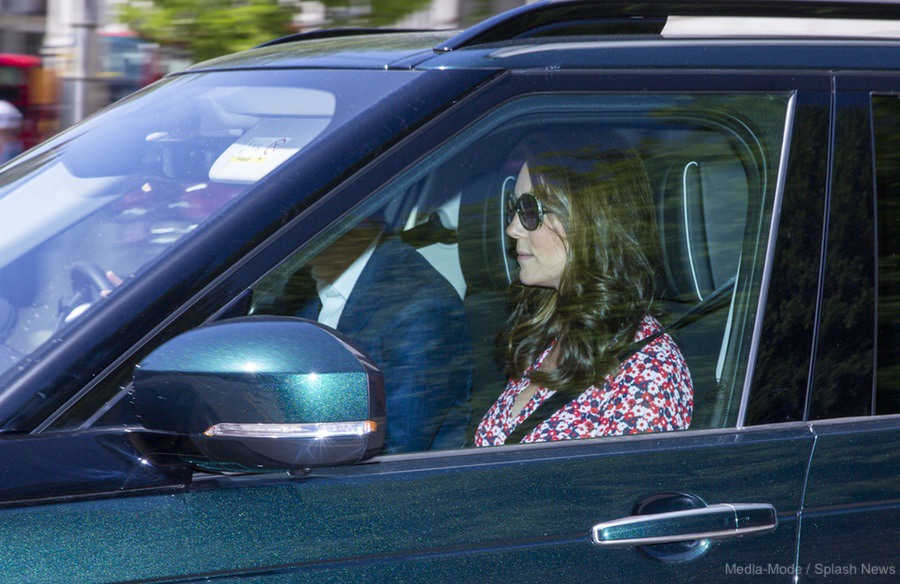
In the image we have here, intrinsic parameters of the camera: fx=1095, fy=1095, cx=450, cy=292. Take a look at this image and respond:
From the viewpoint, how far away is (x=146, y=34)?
5184 mm

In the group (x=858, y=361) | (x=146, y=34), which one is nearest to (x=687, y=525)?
(x=858, y=361)

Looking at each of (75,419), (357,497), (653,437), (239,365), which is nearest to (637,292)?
(653,437)

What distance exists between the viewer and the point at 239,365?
4.35 feet

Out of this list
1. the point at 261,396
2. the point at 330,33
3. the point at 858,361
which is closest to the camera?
the point at 261,396

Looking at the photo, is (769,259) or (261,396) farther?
(769,259)

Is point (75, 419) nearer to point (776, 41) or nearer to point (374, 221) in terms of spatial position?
point (374, 221)

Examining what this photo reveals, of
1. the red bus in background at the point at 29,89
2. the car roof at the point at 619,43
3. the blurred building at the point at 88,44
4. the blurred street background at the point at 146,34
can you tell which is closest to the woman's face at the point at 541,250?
the car roof at the point at 619,43

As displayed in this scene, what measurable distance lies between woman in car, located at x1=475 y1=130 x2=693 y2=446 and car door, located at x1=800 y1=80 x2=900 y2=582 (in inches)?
9.5

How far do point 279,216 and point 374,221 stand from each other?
177mm

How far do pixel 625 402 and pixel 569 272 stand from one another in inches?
9.9

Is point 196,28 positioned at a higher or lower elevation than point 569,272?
higher

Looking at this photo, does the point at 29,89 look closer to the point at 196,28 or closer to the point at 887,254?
the point at 196,28

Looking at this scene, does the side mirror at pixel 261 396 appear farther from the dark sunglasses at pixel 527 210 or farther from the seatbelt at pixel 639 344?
the dark sunglasses at pixel 527 210

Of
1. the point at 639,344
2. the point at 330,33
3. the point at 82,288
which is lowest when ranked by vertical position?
the point at 639,344
